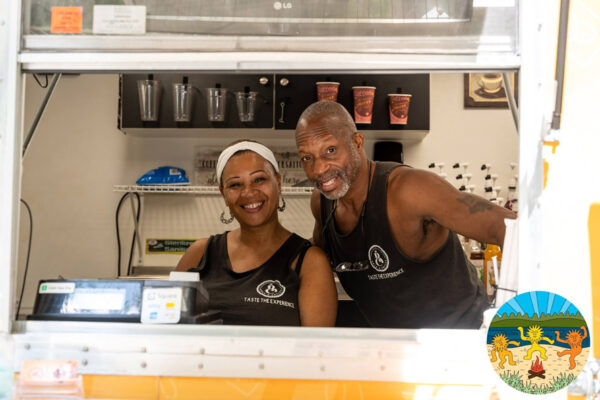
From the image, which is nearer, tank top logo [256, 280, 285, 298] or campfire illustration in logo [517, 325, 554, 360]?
campfire illustration in logo [517, 325, 554, 360]

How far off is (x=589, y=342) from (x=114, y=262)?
376 cm

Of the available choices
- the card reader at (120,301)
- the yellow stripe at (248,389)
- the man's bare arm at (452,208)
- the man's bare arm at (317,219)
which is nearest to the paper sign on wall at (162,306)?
the card reader at (120,301)

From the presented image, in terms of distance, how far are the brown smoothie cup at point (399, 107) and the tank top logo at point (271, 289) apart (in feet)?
7.27

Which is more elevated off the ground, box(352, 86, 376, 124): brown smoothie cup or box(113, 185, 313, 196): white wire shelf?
box(352, 86, 376, 124): brown smoothie cup

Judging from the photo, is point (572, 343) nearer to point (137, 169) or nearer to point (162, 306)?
point (162, 306)

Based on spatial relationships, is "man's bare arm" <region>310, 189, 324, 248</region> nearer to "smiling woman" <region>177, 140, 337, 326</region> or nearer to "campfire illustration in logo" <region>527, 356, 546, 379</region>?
"smiling woman" <region>177, 140, 337, 326</region>

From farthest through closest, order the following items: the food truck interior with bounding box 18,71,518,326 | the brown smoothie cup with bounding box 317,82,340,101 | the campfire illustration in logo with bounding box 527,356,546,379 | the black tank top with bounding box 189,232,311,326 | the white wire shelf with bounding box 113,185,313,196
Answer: the food truck interior with bounding box 18,71,518,326 → the white wire shelf with bounding box 113,185,313,196 → the brown smoothie cup with bounding box 317,82,340,101 → the black tank top with bounding box 189,232,311,326 → the campfire illustration in logo with bounding box 527,356,546,379

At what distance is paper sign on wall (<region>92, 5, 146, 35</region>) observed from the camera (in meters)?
1.26

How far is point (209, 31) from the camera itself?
127 cm

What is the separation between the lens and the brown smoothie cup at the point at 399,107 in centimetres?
381

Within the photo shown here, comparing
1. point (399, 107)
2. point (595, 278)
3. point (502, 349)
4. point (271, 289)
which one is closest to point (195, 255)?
point (271, 289)

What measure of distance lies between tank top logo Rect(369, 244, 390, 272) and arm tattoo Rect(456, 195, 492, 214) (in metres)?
0.34

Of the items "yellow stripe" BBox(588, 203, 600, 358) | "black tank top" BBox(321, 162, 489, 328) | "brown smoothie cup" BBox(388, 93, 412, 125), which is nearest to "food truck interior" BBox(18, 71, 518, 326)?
"brown smoothie cup" BBox(388, 93, 412, 125)

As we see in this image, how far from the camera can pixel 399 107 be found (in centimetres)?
382
